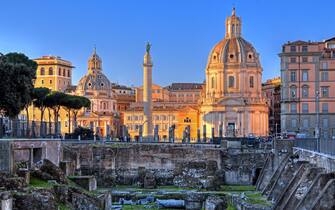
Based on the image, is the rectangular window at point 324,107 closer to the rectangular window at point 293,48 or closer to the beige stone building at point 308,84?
the beige stone building at point 308,84

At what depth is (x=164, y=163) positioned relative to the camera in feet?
222

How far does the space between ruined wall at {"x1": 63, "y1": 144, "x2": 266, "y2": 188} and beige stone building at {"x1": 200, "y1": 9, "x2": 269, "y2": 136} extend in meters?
60.5

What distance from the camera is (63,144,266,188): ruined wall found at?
209ft

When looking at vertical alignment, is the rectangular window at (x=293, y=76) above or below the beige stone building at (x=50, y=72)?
below

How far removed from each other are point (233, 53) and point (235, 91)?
778 centimetres

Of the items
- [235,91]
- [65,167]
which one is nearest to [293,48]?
[235,91]

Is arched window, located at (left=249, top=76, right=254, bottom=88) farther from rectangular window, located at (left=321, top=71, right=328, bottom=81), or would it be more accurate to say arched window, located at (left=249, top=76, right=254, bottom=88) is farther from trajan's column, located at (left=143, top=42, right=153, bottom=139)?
rectangular window, located at (left=321, top=71, right=328, bottom=81)

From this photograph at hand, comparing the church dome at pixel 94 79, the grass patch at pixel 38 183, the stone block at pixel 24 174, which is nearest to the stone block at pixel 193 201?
the grass patch at pixel 38 183

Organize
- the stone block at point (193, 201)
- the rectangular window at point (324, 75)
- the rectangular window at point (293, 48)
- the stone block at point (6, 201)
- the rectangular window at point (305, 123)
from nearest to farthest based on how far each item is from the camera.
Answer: the stone block at point (6, 201) → the stone block at point (193, 201) → the rectangular window at point (324, 75) → the rectangular window at point (293, 48) → the rectangular window at point (305, 123)

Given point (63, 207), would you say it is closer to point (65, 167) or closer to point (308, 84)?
point (65, 167)

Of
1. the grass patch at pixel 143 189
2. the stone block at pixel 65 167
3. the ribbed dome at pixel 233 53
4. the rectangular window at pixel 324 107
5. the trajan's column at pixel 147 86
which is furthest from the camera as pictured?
the ribbed dome at pixel 233 53

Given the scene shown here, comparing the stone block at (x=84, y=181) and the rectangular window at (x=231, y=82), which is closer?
the stone block at (x=84, y=181)

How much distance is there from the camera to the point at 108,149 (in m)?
66.5

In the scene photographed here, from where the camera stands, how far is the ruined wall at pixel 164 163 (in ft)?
209
